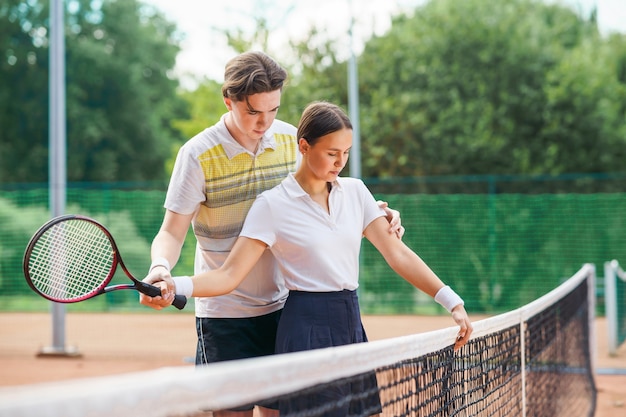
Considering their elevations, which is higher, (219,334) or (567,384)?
(219,334)

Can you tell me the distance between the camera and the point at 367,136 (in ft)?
73.5

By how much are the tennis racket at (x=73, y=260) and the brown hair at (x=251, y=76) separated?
1.95 feet

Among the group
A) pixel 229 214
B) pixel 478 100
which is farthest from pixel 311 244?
pixel 478 100

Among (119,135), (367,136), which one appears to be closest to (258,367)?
(367,136)

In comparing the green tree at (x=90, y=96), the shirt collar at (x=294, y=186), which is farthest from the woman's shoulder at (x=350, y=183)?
the green tree at (x=90, y=96)

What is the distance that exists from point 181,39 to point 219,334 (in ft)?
124

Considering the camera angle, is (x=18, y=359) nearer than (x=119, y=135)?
Yes

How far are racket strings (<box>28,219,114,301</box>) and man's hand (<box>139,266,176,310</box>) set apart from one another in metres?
0.42

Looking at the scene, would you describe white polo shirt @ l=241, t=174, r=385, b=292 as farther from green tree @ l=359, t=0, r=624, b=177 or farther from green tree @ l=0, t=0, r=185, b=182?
green tree @ l=0, t=0, r=185, b=182

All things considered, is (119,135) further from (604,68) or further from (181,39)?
(604,68)

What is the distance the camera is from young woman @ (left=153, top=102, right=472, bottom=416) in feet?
9.03

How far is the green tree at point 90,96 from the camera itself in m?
31.9

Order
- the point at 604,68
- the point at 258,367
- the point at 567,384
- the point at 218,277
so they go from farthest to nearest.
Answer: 1. the point at 604,68
2. the point at 567,384
3. the point at 218,277
4. the point at 258,367

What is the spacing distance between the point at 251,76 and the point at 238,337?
2.61ft
